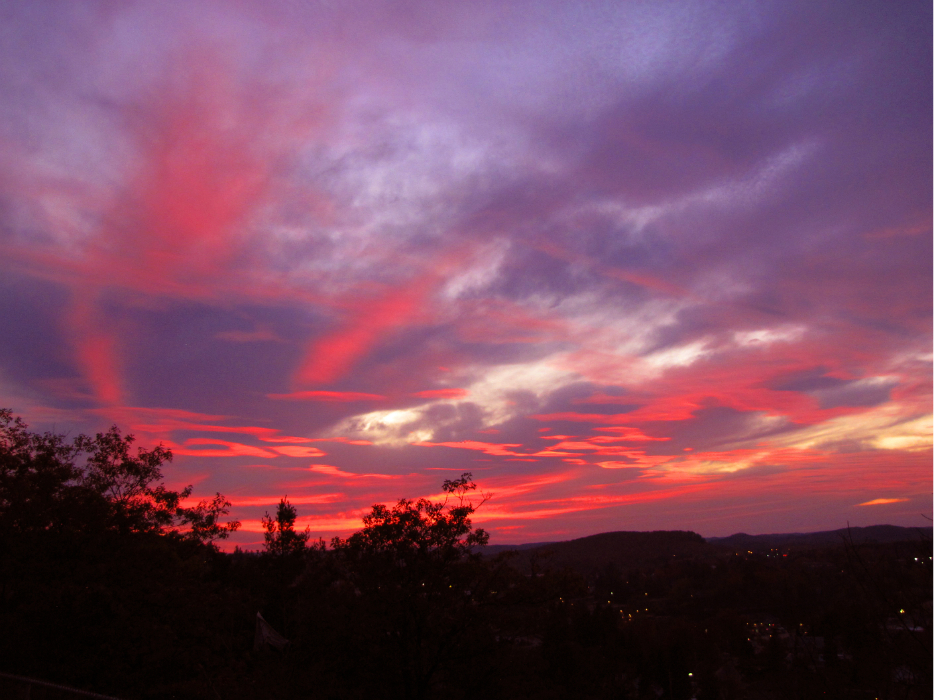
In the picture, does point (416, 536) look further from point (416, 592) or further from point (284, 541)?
point (284, 541)

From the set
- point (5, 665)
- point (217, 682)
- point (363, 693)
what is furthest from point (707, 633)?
point (5, 665)

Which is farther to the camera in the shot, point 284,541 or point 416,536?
point 284,541

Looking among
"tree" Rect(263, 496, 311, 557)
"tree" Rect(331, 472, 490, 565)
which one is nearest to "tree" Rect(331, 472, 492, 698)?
"tree" Rect(331, 472, 490, 565)

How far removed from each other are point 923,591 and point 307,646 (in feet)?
66.3

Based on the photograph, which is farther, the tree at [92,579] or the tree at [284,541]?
the tree at [284,541]

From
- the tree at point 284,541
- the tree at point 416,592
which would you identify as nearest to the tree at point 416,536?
the tree at point 416,592

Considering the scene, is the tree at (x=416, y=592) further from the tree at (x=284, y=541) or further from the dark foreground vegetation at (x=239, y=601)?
the tree at (x=284, y=541)

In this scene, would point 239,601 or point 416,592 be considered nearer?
point 416,592

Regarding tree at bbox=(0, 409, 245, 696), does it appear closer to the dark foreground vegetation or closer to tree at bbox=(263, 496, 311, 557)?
the dark foreground vegetation

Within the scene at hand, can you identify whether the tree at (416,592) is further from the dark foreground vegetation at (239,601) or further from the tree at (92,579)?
the tree at (92,579)

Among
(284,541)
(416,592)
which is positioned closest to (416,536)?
(416,592)

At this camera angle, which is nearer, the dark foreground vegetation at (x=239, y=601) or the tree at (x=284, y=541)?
the dark foreground vegetation at (x=239, y=601)

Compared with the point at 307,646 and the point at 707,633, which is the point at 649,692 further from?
the point at 307,646

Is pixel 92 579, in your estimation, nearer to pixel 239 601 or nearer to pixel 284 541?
pixel 239 601
